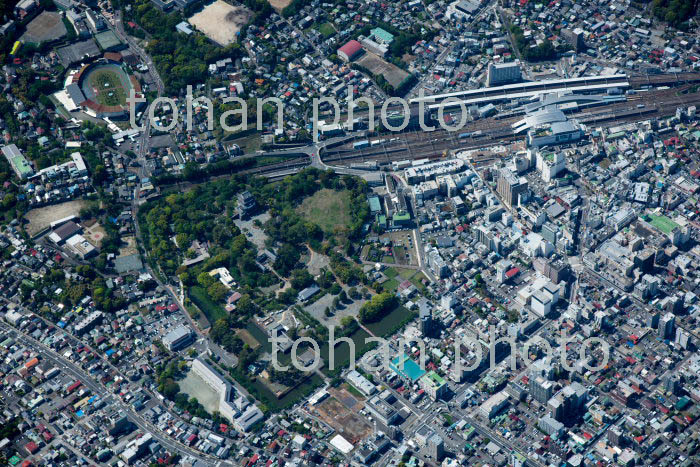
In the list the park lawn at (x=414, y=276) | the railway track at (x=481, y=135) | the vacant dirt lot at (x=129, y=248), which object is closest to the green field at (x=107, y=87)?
the vacant dirt lot at (x=129, y=248)

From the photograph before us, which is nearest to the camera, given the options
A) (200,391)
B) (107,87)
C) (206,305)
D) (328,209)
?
(200,391)

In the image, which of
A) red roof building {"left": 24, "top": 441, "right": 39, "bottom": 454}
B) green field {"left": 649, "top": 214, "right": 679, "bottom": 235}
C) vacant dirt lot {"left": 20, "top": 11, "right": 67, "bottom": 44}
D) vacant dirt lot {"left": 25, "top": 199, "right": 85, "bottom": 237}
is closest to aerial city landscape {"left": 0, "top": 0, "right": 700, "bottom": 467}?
green field {"left": 649, "top": 214, "right": 679, "bottom": 235}

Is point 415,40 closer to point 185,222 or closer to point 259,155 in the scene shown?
point 259,155

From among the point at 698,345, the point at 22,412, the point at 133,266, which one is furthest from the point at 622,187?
the point at 22,412

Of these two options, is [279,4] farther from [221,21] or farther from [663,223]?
[663,223]

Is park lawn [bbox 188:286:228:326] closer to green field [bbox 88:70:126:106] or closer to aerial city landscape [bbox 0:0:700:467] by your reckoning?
aerial city landscape [bbox 0:0:700:467]

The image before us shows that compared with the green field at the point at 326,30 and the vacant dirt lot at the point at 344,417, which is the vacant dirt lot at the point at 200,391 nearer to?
the vacant dirt lot at the point at 344,417

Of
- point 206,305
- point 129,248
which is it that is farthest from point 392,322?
point 129,248
